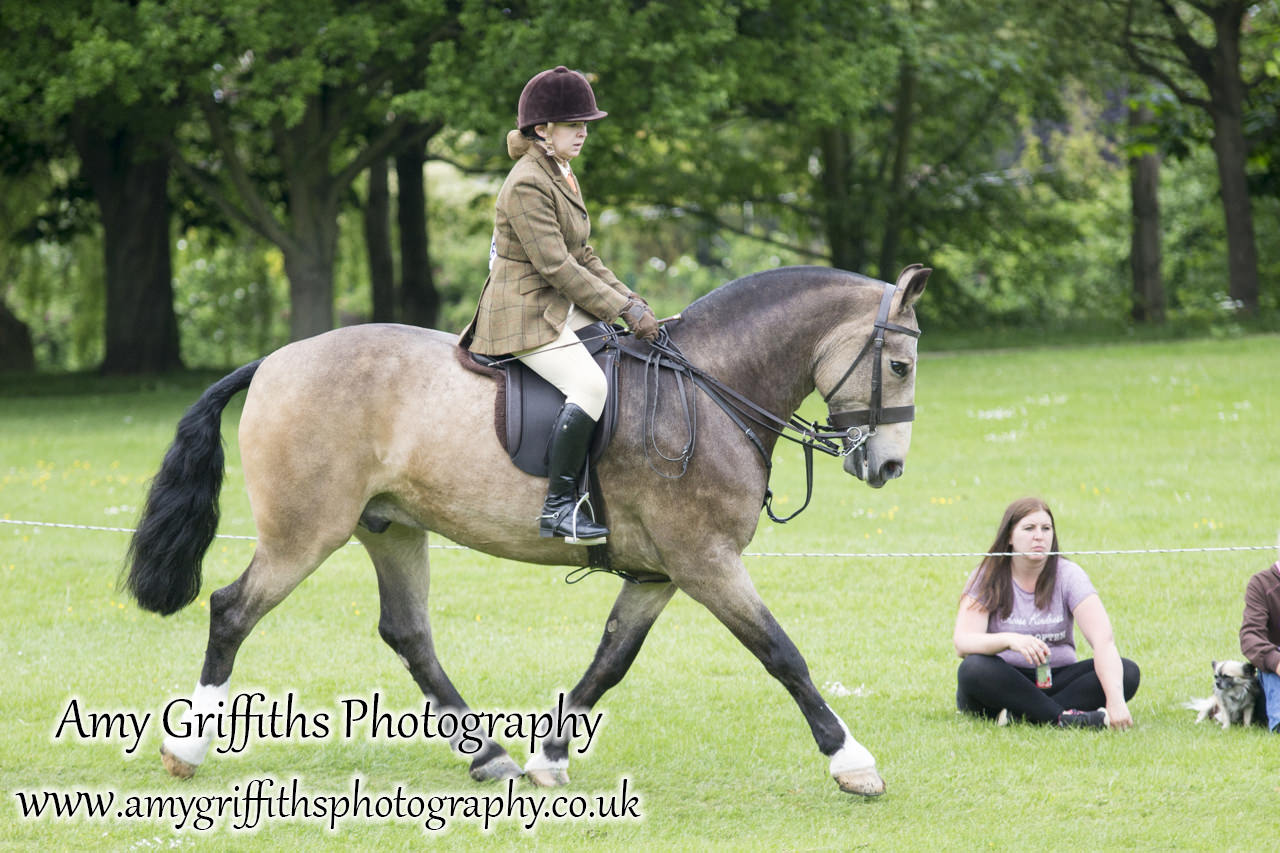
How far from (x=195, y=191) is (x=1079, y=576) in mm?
26558

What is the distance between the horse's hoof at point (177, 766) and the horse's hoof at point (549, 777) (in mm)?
1529

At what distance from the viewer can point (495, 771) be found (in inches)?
267

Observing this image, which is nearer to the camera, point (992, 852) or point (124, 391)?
point (992, 852)

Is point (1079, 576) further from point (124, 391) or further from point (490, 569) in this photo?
point (124, 391)

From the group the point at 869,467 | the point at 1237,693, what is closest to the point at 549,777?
the point at 869,467

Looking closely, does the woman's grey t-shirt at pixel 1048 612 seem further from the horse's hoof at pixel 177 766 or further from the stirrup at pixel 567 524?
the horse's hoof at pixel 177 766

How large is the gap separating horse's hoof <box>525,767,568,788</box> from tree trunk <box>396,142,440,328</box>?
81.2ft

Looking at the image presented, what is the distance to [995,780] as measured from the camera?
657cm

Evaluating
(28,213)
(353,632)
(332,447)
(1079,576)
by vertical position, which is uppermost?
(28,213)

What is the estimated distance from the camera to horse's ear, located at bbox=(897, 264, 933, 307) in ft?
20.4

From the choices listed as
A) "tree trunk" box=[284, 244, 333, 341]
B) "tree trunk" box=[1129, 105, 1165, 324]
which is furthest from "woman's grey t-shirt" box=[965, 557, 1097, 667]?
"tree trunk" box=[1129, 105, 1165, 324]

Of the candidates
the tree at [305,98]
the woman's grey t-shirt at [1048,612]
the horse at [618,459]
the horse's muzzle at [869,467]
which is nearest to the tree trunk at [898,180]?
the tree at [305,98]

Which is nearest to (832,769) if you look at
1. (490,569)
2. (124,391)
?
(490,569)

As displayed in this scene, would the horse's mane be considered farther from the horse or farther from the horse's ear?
the horse's ear
